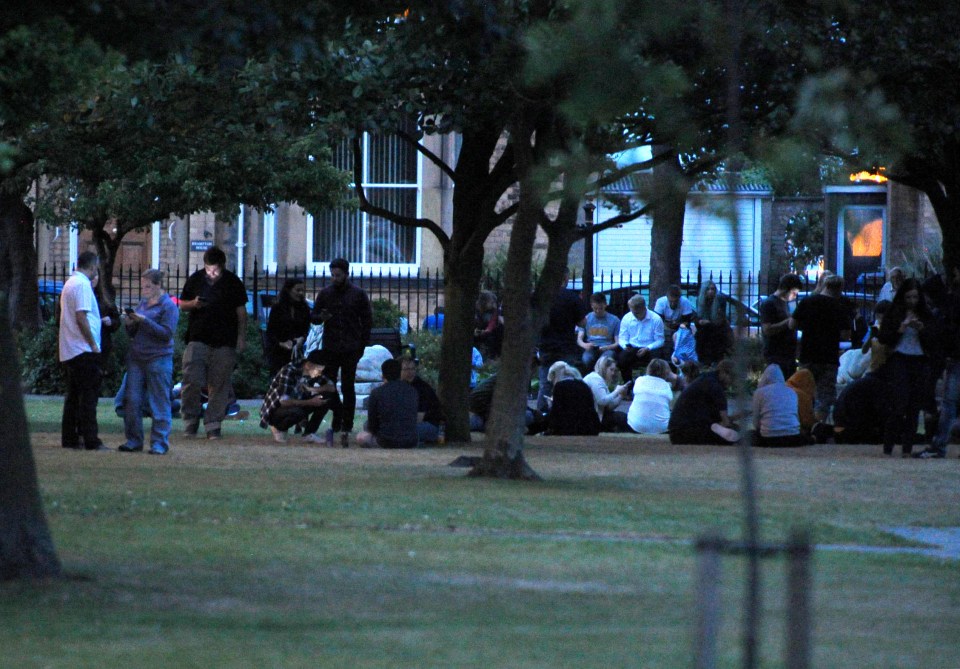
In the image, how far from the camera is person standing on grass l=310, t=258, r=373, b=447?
659 inches

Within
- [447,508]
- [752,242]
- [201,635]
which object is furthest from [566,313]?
[752,242]

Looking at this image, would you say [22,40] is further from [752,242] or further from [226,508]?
[752,242]

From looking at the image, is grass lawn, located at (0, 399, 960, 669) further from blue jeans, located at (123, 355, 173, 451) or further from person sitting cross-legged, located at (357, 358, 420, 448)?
person sitting cross-legged, located at (357, 358, 420, 448)

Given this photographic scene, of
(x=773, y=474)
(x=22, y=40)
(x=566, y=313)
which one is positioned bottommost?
(x=773, y=474)

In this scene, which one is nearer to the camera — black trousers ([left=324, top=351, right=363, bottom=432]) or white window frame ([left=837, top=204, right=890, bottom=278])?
black trousers ([left=324, top=351, right=363, bottom=432])

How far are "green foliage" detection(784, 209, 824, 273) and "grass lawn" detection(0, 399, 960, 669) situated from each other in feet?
120

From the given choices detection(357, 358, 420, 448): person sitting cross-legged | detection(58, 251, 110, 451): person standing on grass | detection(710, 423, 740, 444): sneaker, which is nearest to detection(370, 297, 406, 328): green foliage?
detection(710, 423, 740, 444): sneaker

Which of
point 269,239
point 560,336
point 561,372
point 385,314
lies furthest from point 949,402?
point 269,239

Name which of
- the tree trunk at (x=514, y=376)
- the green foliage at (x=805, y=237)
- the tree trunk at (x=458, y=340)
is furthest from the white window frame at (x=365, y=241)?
the tree trunk at (x=514, y=376)

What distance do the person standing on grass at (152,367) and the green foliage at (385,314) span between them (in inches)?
527

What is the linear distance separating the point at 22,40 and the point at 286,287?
9.37 metres

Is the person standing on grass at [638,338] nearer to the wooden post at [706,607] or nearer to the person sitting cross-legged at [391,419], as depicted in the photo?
the person sitting cross-legged at [391,419]

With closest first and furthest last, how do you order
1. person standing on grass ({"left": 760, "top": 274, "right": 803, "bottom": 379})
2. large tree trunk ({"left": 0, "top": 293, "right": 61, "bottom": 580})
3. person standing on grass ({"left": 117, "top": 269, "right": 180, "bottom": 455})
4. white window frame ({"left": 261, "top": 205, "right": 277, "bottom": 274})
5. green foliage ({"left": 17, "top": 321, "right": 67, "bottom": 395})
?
large tree trunk ({"left": 0, "top": 293, "right": 61, "bottom": 580}) < person standing on grass ({"left": 117, "top": 269, "right": 180, "bottom": 455}) < person standing on grass ({"left": 760, "top": 274, "right": 803, "bottom": 379}) < green foliage ({"left": 17, "top": 321, "right": 67, "bottom": 395}) < white window frame ({"left": 261, "top": 205, "right": 277, "bottom": 274})

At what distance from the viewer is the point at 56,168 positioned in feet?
67.3
